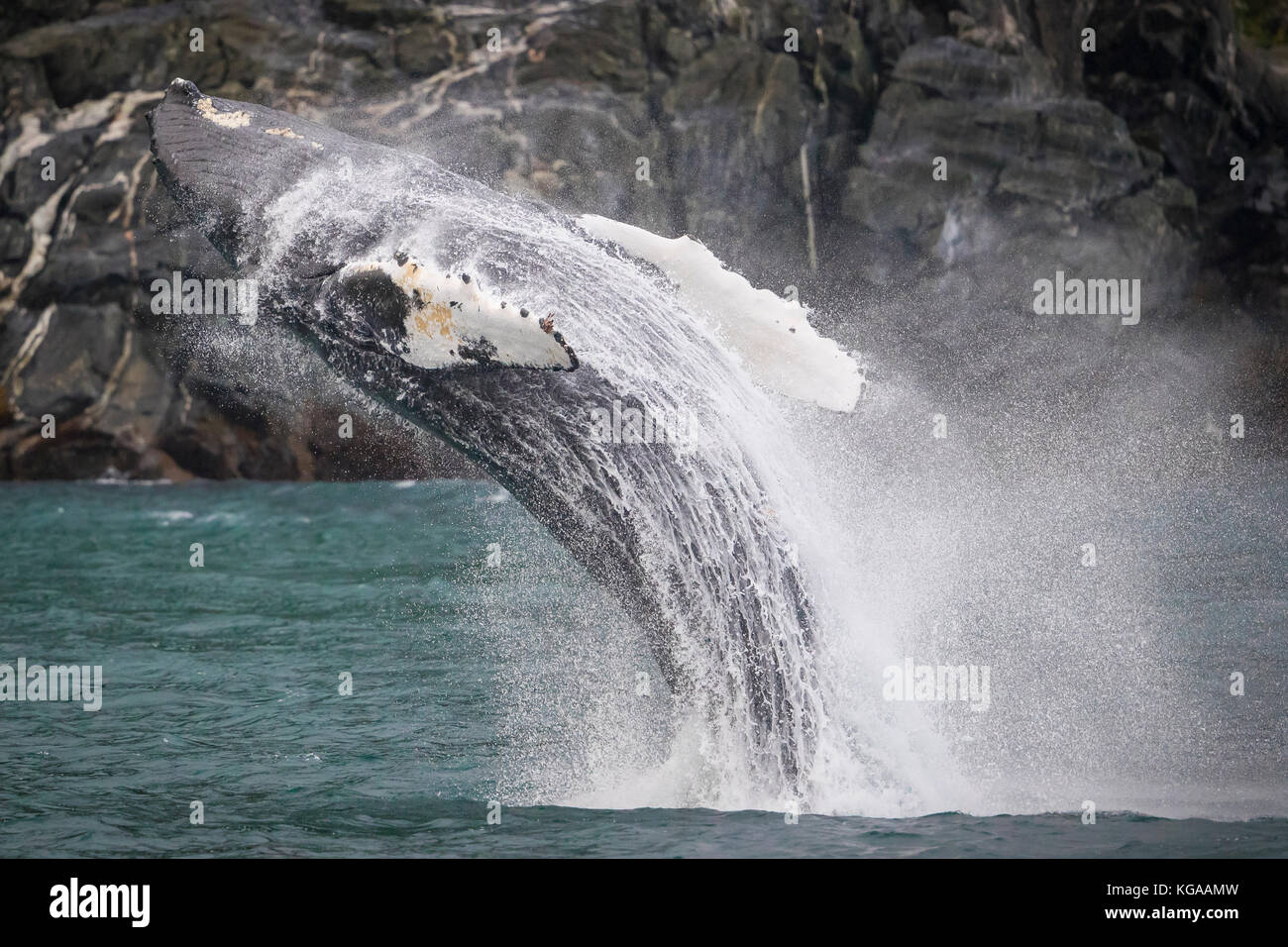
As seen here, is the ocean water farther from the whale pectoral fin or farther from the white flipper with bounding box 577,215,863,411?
the whale pectoral fin

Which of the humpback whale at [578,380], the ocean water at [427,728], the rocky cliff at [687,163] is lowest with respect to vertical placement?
the ocean water at [427,728]

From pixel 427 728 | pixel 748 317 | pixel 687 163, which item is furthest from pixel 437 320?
pixel 687 163

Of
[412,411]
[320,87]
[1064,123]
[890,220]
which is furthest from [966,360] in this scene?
[412,411]

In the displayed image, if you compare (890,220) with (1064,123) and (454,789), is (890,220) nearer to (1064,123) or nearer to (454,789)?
(1064,123)

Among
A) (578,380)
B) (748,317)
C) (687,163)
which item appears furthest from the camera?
(687,163)

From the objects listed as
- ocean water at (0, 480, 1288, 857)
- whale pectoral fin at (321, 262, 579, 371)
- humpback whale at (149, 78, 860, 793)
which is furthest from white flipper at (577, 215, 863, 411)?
ocean water at (0, 480, 1288, 857)

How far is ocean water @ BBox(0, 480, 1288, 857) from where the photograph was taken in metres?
6.68

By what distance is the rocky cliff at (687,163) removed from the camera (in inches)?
955

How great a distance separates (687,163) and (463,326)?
20549 millimetres

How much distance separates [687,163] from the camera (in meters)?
25.9

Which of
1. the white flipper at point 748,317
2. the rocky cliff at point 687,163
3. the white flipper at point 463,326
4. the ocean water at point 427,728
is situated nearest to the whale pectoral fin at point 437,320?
the white flipper at point 463,326

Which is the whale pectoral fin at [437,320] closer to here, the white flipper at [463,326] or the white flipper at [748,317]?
the white flipper at [463,326]

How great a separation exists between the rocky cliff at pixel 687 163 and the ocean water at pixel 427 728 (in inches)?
322

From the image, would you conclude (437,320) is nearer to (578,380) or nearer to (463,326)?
(463,326)
